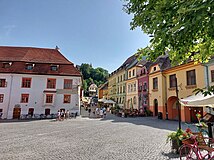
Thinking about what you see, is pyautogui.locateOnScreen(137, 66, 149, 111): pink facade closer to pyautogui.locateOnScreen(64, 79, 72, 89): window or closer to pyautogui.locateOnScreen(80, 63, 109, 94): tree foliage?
pyautogui.locateOnScreen(64, 79, 72, 89): window

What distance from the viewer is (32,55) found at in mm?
31125

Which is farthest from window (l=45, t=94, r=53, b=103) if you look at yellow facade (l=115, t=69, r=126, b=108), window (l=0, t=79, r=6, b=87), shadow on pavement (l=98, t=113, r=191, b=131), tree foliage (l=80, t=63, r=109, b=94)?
tree foliage (l=80, t=63, r=109, b=94)

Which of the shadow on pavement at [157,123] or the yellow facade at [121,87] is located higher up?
the yellow facade at [121,87]

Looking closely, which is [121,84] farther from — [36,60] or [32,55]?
[32,55]

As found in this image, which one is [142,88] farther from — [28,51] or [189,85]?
[28,51]

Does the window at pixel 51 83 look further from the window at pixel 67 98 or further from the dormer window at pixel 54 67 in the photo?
the window at pixel 67 98

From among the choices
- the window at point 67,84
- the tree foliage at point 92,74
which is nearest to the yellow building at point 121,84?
the window at point 67,84

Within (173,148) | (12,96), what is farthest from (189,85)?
(12,96)

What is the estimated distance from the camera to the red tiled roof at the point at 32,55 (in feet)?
97.8

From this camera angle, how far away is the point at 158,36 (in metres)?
3.33

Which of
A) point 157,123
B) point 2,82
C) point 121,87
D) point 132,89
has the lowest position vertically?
point 157,123

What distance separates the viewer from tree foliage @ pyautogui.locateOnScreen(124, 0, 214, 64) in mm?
2645

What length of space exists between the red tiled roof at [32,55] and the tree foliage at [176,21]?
1090 inches

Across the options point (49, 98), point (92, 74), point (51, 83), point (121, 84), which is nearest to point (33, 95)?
point (49, 98)
